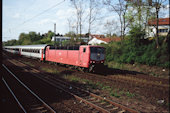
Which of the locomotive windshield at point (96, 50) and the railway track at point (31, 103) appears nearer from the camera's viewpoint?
the railway track at point (31, 103)

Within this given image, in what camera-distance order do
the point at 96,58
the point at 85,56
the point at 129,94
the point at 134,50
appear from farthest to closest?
the point at 134,50 → the point at 96,58 → the point at 85,56 → the point at 129,94

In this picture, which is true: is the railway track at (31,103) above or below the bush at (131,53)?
below

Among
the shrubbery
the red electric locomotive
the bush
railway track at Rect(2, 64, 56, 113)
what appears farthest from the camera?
the shrubbery

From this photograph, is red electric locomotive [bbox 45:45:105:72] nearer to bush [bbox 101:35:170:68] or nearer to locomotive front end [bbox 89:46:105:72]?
locomotive front end [bbox 89:46:105:72]

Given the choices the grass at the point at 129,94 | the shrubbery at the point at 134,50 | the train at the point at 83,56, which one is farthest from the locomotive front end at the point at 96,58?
the shrubbery at the point at 134,50

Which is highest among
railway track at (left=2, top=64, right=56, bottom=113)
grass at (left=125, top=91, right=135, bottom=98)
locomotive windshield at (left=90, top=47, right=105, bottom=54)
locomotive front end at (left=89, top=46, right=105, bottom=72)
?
locomotive windshield at (left=90, top=47, right=105, bottom=54)

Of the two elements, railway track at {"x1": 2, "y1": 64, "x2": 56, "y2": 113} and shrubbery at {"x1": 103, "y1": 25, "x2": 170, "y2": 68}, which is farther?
shrubbery at {"x1": 103, "y1": 25, "x2": 170, "y2": 68}

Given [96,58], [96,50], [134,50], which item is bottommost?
[96,58]

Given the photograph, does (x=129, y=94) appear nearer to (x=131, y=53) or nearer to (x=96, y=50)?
(x=96, y=50)

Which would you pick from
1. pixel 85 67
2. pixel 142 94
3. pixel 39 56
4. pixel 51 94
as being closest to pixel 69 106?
pixel 51 94

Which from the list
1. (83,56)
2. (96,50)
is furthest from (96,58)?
(83,56)

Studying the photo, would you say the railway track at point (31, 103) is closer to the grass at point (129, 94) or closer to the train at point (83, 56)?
the grass at point (129, 94)

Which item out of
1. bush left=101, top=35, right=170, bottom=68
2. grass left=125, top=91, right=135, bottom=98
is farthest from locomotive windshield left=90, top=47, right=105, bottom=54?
grass left=125, top=91, right=135, bottom=98

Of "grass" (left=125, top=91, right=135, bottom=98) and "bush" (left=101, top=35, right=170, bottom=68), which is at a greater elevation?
"bush" (left=101, top=35, right=170, bottom=68)
